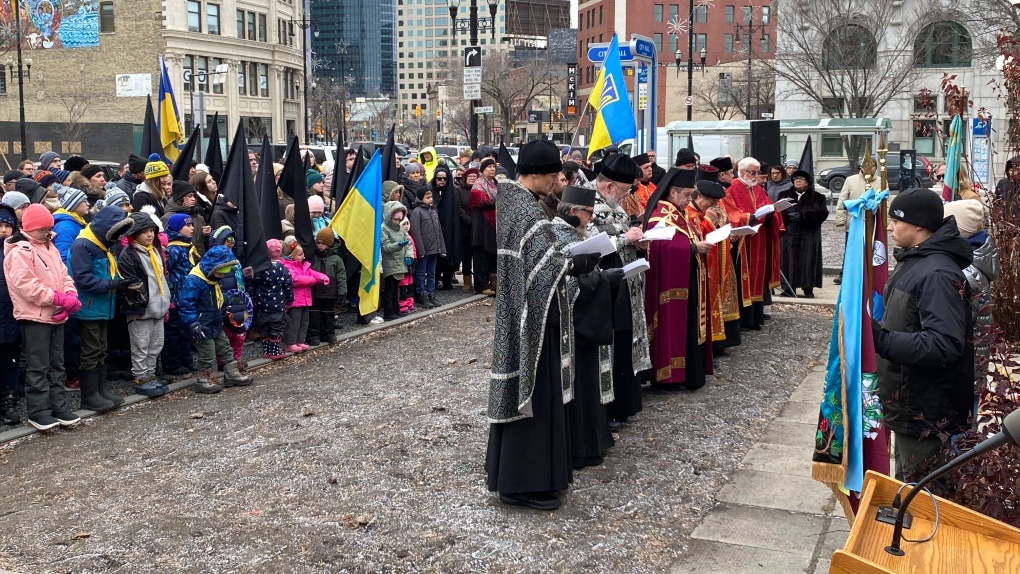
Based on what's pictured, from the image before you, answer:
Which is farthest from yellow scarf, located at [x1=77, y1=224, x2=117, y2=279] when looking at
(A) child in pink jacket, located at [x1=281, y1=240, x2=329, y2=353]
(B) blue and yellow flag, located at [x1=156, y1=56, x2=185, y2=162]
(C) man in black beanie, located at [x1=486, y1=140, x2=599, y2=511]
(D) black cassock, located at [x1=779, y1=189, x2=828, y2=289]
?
(D) black cassock, located at [x1=779, y1=189, x2=828, y2=289]

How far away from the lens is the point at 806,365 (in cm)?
967

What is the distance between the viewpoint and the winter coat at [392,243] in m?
11.6

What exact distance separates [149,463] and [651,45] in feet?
35.4

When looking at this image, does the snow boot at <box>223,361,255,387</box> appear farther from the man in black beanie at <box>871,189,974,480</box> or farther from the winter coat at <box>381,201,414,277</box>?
the man in black beanie at <box>871,189,974,480</box>

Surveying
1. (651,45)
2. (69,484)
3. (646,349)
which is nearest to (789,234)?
(651,45)

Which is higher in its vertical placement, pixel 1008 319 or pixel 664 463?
pixel 1008 319

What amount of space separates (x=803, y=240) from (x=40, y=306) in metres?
9.76

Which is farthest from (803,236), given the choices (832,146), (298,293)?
(832,146)

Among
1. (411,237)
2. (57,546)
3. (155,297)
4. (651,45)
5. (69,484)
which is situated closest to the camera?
(57,546)

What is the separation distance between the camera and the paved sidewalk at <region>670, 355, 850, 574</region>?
4926 millimetres

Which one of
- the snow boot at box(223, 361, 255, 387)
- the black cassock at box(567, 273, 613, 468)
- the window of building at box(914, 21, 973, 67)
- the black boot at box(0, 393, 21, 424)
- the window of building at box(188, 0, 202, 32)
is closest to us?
the black cassock at box(567, 273, 613, 468)

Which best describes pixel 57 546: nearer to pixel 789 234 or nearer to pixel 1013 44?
pixel 1013 44

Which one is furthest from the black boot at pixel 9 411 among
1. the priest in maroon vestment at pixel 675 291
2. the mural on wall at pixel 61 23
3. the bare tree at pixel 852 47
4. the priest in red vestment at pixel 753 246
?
the mural on wall at pixel 61 23

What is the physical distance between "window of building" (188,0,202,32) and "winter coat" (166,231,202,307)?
203 ft
